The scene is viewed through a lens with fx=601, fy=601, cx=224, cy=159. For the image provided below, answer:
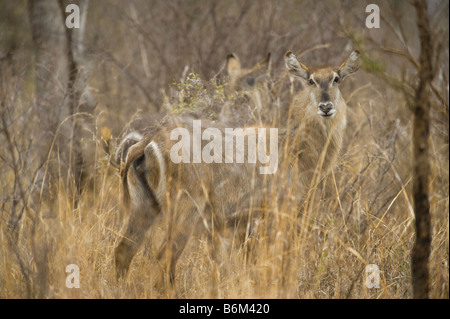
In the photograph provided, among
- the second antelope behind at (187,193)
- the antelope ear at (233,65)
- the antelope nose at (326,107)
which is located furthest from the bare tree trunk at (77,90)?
the antelope nose at (326,107)

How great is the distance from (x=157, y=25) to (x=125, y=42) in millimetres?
1639

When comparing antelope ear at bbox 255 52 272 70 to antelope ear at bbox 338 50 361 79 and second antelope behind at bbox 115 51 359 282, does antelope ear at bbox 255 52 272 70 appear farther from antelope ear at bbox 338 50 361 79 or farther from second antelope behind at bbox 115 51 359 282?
second antelope behind at bbox 115 51 359 282

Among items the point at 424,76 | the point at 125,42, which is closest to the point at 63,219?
the point at 424,76

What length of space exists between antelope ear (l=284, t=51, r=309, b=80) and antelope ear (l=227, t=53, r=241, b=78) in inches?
104

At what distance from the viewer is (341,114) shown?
5.42m

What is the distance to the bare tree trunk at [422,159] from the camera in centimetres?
320

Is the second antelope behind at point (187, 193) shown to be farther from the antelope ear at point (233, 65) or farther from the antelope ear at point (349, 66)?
the antelope ear at point (233, 65)

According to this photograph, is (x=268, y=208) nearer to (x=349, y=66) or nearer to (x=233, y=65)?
(x=349, y=66)

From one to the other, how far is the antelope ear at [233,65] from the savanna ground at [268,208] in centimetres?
26

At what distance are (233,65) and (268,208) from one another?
424cm

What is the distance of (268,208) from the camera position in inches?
170

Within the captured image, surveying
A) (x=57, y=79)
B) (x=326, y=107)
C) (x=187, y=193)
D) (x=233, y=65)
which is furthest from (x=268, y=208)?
(x=233, y=65)
